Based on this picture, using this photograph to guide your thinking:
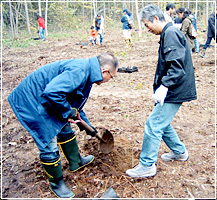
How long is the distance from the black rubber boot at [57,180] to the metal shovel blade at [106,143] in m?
0.79

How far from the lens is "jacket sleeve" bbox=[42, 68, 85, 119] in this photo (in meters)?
2.03

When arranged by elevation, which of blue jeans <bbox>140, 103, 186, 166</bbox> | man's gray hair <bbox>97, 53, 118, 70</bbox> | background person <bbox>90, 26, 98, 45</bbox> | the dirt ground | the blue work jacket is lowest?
the dirt ground

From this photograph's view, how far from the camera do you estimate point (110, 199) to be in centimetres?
237

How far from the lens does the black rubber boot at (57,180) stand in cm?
244

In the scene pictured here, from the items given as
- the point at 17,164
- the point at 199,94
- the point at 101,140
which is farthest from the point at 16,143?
the point at 199,94

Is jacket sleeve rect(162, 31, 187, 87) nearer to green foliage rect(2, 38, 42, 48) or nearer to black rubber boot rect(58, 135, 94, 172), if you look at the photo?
black rubber boot rect(58, 135, 94, 172)

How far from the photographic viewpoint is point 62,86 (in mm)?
2033

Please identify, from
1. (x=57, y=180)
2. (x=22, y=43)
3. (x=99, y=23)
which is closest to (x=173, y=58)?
(x=57, y=180)

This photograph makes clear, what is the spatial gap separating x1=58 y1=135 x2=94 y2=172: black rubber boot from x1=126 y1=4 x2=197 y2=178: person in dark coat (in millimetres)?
858

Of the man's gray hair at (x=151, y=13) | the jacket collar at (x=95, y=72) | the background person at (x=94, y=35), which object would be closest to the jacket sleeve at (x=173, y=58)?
the man's gray hair at (x=151, y=13)

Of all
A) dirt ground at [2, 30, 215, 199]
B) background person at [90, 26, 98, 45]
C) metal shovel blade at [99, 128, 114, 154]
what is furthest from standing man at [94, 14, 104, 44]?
metal shovel blade at [99, 128, 114, 154]

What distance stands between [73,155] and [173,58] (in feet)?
5.71

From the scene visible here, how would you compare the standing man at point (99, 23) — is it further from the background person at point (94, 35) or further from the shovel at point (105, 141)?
the shovel at point (105, 141)

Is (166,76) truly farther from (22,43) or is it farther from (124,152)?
(22,43)
